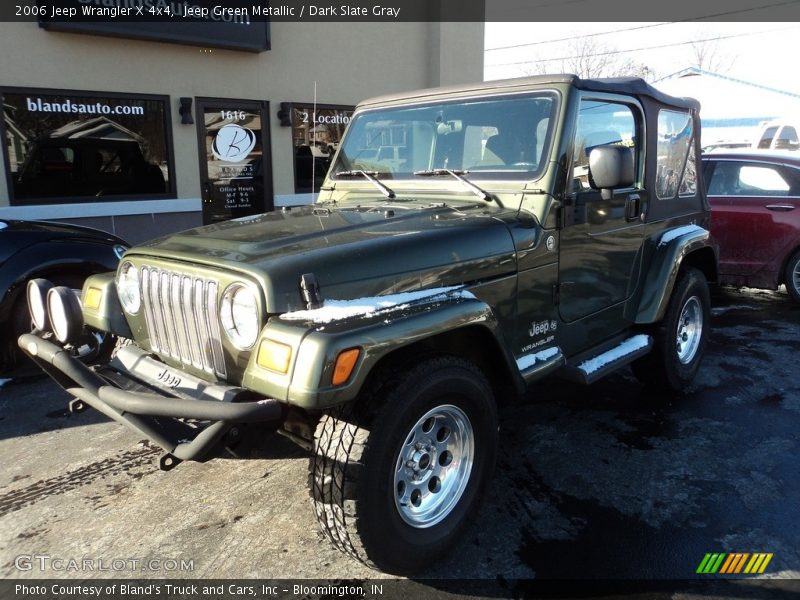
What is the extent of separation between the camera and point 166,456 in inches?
97.2

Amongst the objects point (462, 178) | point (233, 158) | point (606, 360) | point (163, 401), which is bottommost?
point (606, 360)

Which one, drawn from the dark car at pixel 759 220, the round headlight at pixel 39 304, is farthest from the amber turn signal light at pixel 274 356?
the dark car at pixel 759 220

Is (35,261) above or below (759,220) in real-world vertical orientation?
below

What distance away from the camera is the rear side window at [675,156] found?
413cm

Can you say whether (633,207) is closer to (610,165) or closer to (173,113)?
(610,165)

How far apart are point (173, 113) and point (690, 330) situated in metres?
7.30

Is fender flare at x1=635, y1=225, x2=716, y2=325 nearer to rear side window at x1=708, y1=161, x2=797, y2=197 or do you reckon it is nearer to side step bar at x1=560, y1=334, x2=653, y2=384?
side step bar at x1=560, y1=334, x2=653, y2=384

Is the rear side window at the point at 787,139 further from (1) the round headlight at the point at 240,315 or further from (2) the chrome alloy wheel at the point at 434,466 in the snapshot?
(1) the round headlight at the point at 240,315

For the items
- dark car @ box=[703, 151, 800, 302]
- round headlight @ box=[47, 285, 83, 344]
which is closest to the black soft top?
round headlight @ box=[47, 285, 83, 344]

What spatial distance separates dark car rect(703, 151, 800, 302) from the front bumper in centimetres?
654

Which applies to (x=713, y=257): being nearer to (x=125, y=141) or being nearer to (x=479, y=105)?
(x=479, y=105)

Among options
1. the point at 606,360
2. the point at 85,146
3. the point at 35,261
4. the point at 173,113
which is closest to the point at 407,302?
the point at 606,360

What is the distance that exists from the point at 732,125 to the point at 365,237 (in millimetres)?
26849

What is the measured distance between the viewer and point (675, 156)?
4.35 m
